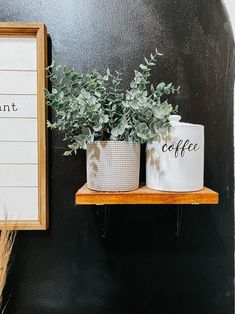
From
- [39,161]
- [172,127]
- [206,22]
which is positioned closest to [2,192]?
[39,161]

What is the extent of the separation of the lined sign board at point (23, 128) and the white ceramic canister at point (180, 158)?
38cm

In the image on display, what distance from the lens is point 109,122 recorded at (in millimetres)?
690

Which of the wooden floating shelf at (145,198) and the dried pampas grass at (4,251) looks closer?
the wooden floating shelf at (145,198)

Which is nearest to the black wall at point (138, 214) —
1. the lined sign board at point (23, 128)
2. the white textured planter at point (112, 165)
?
the lined sign board at point (23, 128)

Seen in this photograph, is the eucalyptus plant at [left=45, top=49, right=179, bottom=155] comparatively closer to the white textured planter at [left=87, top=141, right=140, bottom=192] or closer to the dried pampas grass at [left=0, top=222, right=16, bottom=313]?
the white textured planter at [left=87, top=141, right=140, bottom=192]

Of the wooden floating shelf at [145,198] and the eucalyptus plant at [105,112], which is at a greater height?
the eucalyptus plant at [105,112]

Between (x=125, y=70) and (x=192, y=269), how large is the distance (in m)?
0.69

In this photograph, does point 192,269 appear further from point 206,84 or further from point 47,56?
point 47,56

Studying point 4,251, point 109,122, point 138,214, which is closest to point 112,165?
point 109,122

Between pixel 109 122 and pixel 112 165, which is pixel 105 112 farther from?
pixel 112 165

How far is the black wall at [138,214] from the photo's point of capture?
0.90 meters

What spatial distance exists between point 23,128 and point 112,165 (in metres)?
0.36

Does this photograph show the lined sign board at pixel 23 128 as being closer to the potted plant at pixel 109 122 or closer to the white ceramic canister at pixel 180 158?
the potted plant at pixel 109 122

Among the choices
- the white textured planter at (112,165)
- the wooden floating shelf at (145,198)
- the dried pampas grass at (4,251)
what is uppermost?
the white textured planter at (112,165)
